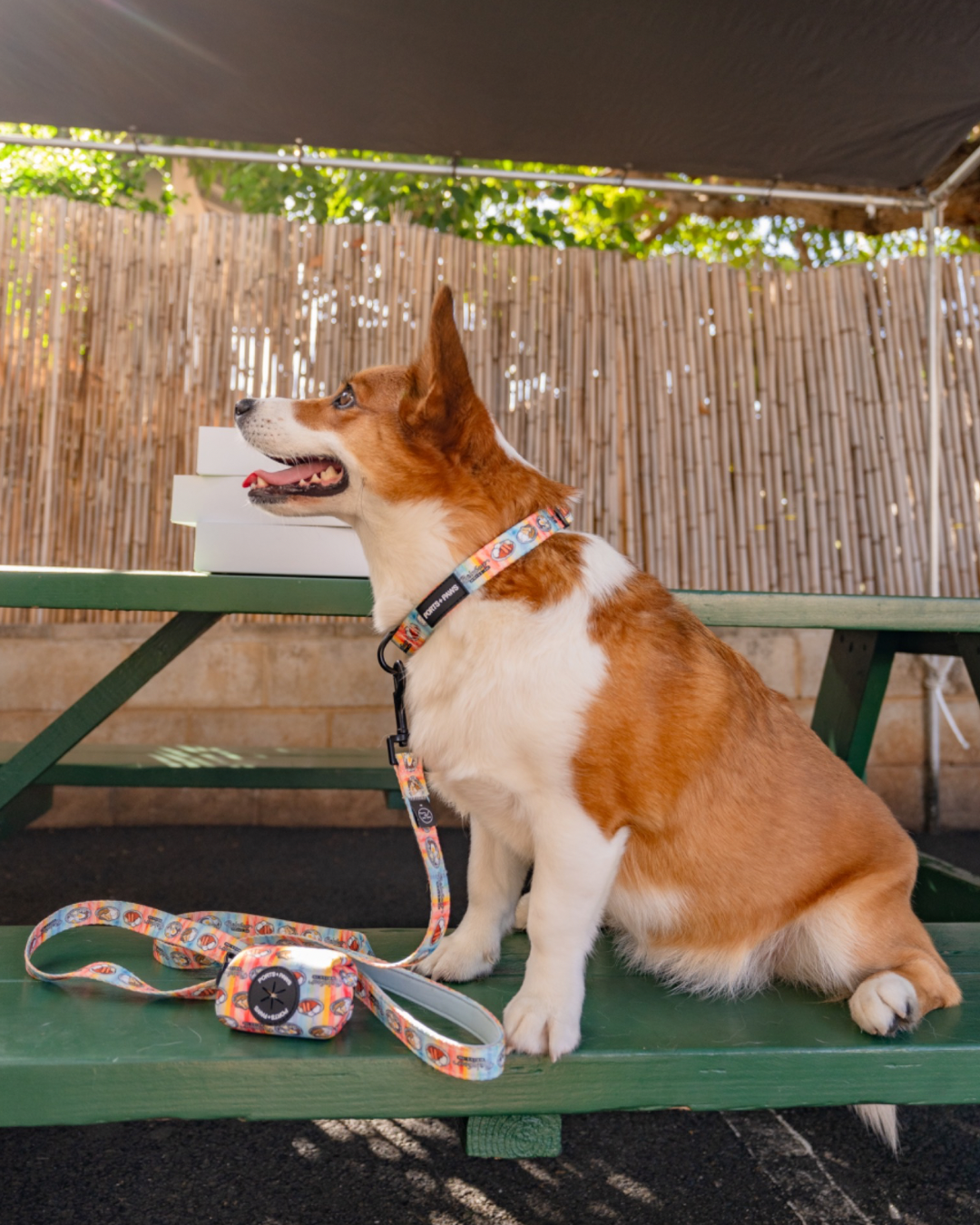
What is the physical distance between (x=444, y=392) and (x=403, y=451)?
5.2 inches

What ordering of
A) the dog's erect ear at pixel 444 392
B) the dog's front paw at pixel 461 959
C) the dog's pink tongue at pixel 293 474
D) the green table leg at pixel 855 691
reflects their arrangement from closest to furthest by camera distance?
the dog's erect ear at pixel 444 392 < the dog's front paw at pixel 461 959 < the dog's pink tongue at pixel 293 474 < the green table leg at pixel 855 691

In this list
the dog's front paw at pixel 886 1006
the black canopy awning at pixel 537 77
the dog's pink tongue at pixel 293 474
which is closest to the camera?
the dog's front paw at pixel 886 1006

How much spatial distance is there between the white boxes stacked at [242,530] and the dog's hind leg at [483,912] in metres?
0.89

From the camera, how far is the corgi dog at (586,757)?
1.31 meters

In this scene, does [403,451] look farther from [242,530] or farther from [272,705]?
[272,705]

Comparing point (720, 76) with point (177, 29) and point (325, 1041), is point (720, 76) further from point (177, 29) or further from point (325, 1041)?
point (325, 1041)

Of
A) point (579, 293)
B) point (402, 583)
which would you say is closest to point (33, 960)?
point (402, 583)

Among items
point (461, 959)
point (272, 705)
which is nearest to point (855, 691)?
point (461, 959)

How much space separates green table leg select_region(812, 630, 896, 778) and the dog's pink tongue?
6.06ft

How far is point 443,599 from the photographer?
138 cm

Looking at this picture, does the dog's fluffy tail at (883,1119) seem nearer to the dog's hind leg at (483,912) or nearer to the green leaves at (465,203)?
the dog's hind leg at (483,912)

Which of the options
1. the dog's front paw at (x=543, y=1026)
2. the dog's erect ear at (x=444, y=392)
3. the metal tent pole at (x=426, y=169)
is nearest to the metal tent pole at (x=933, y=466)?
the metal tent pole at (x=426, y=169)

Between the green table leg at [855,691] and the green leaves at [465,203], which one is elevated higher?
the green leaves at [465,203]

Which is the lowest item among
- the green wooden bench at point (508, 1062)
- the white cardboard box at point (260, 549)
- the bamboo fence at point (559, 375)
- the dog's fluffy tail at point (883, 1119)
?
the dog's fluffy tail at point (883, 1119)
